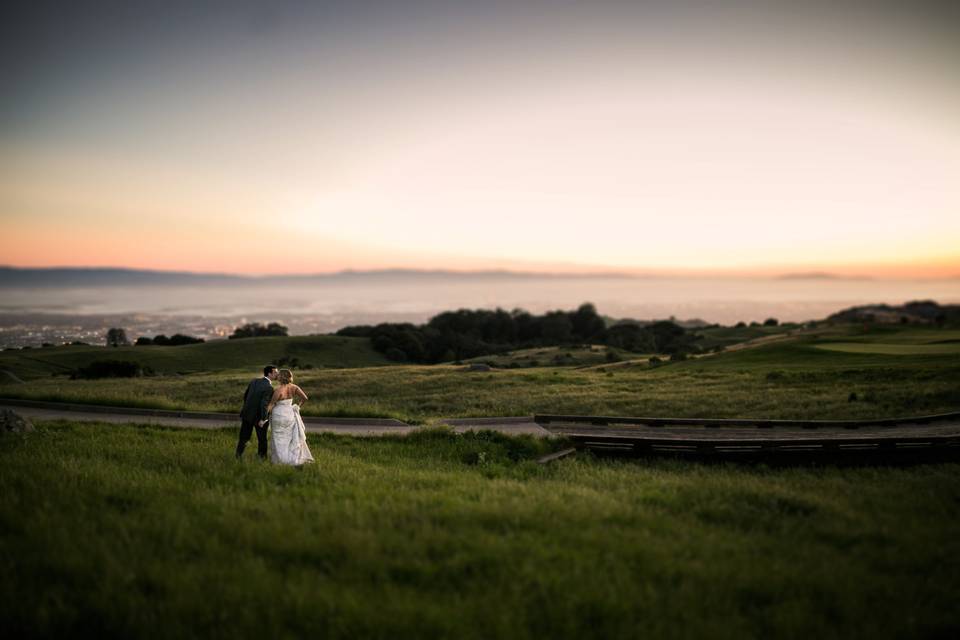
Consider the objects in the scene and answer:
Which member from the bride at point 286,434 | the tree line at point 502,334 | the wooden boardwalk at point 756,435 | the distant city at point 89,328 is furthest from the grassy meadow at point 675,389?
the tree line at point 502,334

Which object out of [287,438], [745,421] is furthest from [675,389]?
[287,438]

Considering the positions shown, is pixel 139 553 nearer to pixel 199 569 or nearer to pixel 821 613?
pixel 199 569

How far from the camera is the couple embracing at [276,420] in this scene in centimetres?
1233

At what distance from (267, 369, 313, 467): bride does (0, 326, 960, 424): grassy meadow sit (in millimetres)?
7206

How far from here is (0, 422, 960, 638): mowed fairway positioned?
5.39 meters

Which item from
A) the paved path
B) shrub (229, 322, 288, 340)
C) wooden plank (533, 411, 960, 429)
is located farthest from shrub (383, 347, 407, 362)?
wooden plank (533, 411, 960, 429)

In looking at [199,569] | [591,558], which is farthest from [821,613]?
[199,569]

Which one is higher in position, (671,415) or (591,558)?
(591,558)

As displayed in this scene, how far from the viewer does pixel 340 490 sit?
9164 mm

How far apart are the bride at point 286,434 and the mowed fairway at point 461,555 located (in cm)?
162

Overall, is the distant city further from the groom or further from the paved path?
the groom

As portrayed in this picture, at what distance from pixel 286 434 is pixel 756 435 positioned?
46.6ft

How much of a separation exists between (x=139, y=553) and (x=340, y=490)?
3168 mm

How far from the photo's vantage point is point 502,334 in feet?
413
